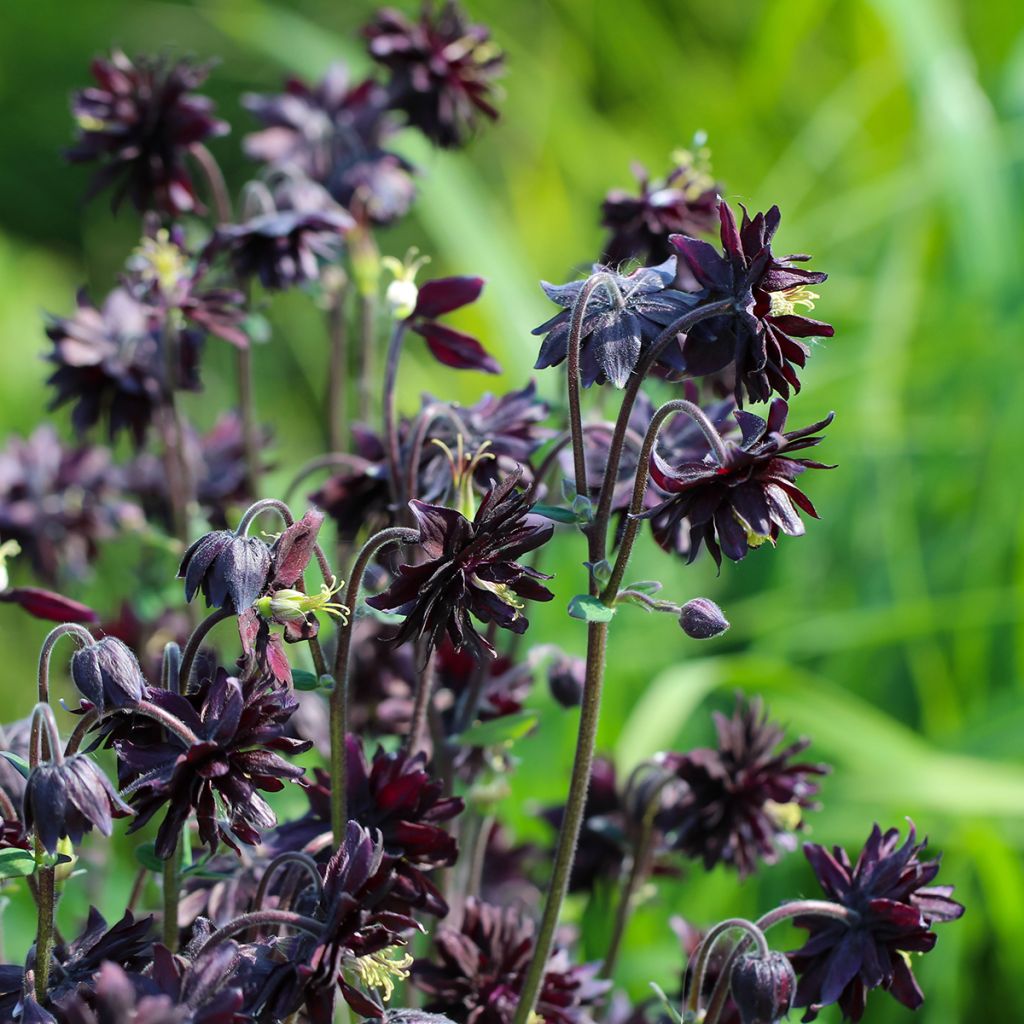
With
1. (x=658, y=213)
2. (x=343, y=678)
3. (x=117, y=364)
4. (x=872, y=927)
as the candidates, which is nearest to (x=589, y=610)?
(x=343, y=678)

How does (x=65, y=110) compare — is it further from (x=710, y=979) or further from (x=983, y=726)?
(x=710, y=979)

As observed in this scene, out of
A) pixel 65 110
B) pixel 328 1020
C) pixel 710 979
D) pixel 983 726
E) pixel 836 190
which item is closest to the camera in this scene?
pixel 328 1020

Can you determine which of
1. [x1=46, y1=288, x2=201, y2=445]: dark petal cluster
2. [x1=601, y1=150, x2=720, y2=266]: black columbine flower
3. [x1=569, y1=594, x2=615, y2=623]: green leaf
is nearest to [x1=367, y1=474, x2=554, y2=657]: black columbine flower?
[x1=569, y1=594, x2=615, y2=623]: green leaf

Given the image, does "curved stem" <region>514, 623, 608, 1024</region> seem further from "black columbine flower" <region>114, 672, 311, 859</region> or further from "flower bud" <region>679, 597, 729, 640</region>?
"black columbine flower" <region>114, 672, 311, 859</region>

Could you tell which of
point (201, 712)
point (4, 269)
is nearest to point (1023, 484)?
point (201, 712)

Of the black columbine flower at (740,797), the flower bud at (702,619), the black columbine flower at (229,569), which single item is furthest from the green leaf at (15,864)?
the black columbine flower at (740,797)

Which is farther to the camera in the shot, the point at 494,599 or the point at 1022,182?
the point at 1022,182
